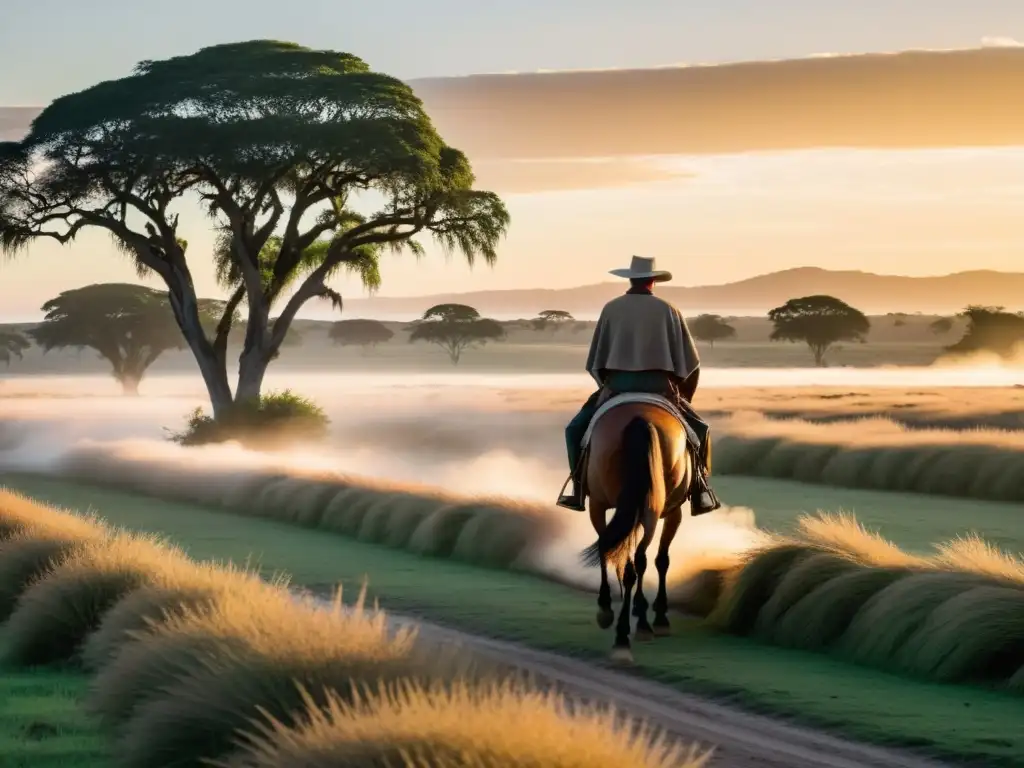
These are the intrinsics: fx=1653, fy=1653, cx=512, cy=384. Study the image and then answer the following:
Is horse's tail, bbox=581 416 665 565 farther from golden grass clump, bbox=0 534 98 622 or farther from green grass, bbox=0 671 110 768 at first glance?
golden grass clump, bbox=0 534 98 622

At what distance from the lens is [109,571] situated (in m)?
12.6

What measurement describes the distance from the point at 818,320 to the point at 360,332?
188 ft

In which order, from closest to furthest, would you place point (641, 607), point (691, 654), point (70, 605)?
1. point (691, 654)
2. point (70, 605)
3. point (641, 607)

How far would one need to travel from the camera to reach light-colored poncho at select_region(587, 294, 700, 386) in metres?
12.5

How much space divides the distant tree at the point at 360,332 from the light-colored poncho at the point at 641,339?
5378 inches

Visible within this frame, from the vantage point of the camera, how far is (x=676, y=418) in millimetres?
12359

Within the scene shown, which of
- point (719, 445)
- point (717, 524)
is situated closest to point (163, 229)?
point (719, 445)

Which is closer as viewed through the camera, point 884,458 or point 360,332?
point 884,458

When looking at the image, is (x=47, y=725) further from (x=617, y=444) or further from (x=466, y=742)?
(x=617, y=444)

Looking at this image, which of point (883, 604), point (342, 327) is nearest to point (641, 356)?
point (883, 604)

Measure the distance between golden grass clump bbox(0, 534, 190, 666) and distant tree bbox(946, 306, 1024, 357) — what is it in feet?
288

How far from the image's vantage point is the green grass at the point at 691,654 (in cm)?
948

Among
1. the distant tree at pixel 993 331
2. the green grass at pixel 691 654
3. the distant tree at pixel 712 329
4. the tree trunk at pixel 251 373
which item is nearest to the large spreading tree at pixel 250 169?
the tree trunk at pixel 251 373

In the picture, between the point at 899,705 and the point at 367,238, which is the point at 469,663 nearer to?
the point at 899,705
